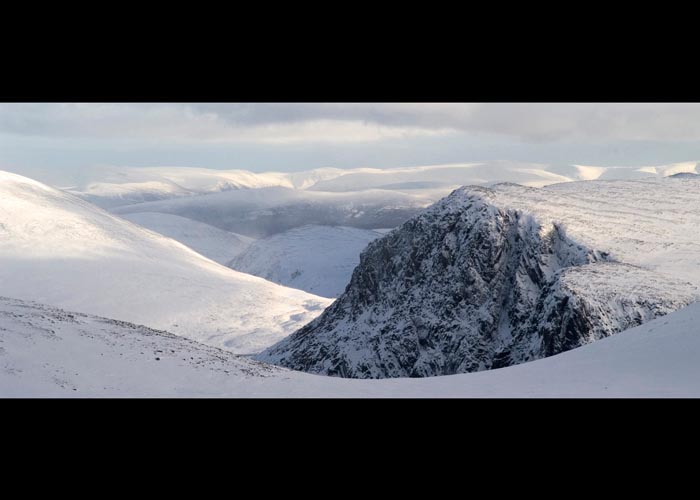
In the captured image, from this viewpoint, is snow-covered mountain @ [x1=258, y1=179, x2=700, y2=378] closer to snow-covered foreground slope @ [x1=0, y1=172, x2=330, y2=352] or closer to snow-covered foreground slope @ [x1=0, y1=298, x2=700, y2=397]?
snow-covered foreground slope @ [x1=0, y1=172, x2=330, y2=352]

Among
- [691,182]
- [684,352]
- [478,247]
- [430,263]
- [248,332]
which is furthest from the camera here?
[248,332]

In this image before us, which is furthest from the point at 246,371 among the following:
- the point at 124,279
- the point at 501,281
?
the point at 124,279

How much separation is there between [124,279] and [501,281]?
67.7 m

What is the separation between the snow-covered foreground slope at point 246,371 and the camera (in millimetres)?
20422

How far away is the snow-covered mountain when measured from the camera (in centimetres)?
5666

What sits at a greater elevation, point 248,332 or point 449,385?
point 449,385

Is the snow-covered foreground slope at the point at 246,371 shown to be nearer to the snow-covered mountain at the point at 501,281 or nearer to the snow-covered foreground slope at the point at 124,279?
the snow-covered mountain at the point at 501,281

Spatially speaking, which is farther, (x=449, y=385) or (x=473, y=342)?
(x=473, y=342)

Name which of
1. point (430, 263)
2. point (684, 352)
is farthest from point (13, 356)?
point (430, 263)

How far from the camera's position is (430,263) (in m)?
78.7

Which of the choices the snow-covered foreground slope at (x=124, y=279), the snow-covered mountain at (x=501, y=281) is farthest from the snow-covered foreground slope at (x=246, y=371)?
the snow-covered foreground slope at (x=124, y=279)

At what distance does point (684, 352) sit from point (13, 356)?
20.7m

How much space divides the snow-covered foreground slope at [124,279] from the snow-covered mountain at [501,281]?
2305 centimetres
